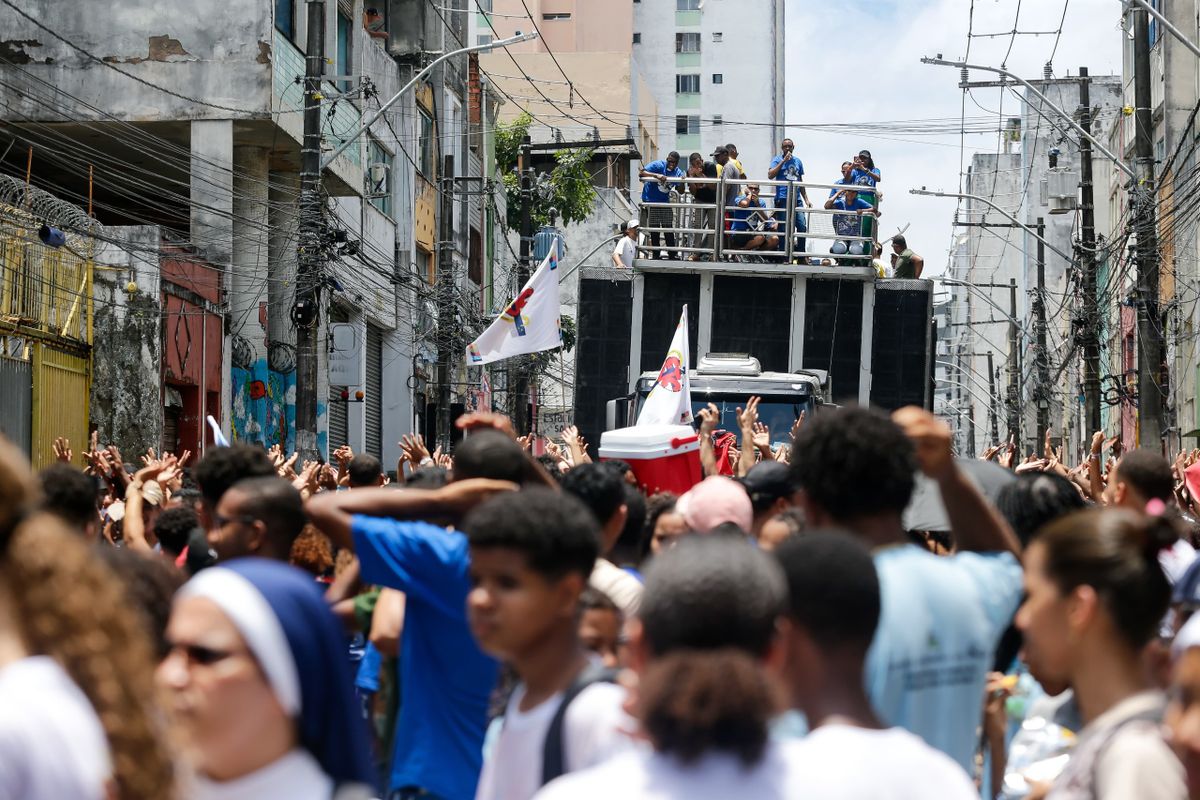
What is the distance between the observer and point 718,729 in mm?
2766

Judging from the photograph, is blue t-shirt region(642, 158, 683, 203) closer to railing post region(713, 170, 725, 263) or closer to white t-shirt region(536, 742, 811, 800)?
railing post region(713, 170, 725, 263)

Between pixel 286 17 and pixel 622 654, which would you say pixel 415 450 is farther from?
pixel 286 17

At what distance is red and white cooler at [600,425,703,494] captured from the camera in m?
11.3

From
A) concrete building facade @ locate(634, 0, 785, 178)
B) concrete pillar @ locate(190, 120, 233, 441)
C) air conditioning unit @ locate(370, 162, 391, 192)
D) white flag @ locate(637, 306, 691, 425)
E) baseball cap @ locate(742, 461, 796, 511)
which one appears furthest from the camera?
concrete building facade @ locate(634, 0, 785, 178)

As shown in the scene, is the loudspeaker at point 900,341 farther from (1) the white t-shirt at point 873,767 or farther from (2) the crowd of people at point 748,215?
(1) the white t-shirt at point 873,767

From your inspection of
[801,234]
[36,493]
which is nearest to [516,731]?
[36,493]

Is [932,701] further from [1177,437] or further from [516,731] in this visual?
[1177,437]

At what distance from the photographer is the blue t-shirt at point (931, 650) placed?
3.78 metres

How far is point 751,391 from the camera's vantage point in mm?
15883

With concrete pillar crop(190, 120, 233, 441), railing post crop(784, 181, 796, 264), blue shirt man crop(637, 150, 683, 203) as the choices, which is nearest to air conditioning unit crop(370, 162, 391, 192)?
concrete pillar crop(190, 120, 233, 441)

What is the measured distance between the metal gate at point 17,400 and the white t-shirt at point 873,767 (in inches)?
701

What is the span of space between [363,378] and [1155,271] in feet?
54.0

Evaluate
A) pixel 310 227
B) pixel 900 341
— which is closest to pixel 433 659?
pixel 900 341

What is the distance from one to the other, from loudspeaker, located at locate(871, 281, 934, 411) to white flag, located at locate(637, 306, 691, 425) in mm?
3960
